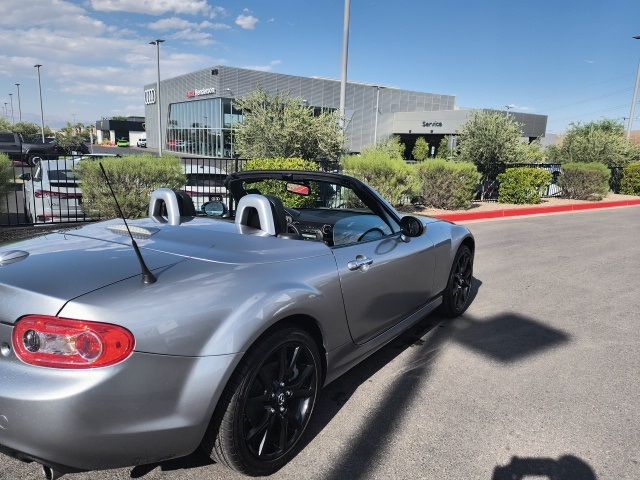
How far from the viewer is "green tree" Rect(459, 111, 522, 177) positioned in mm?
17078

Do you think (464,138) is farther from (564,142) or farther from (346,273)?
(346,273)

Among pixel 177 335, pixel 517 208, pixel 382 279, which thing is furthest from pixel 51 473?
pixel 517 208

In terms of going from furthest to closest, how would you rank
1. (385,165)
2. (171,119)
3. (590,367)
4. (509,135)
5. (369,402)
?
(171,119), (509,135), (385,165), (590,367), (369,402)

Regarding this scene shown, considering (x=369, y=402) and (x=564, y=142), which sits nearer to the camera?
(x=369, y=402)

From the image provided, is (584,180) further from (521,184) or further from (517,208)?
(517,208)

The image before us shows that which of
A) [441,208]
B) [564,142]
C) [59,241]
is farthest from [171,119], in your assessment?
[59,241]

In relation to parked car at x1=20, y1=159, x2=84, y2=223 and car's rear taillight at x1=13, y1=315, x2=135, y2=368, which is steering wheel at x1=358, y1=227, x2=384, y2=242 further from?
parked car at x1=20, y1=159, x2=84, y2=223

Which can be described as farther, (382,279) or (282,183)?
(282,183)

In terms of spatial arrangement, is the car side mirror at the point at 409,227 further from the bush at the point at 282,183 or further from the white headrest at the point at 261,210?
the bush at the point at 282,183

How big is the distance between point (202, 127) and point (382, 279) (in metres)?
54.0

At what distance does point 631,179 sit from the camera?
22062mm

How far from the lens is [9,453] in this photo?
1870 mm

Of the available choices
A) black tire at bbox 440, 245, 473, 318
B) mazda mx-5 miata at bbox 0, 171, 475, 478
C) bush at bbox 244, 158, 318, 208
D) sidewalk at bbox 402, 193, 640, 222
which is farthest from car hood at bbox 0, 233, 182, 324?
sidewalk at bbox 402, 193, 640, 222

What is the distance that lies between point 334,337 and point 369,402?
0.70 meters
